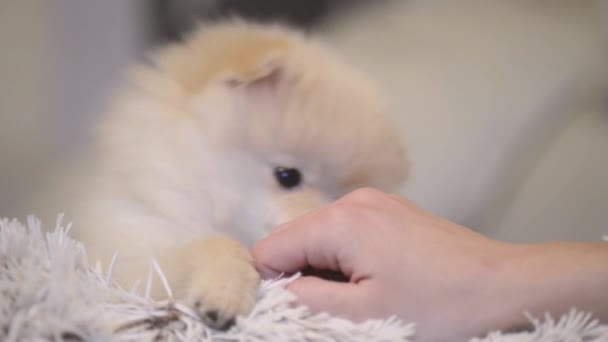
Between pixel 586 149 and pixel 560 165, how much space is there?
4.1 inches

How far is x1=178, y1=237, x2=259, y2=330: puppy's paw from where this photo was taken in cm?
72

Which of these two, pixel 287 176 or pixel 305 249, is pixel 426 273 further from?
pixel 287 176

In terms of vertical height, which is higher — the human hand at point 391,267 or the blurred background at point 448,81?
the blurred background at point 448,81

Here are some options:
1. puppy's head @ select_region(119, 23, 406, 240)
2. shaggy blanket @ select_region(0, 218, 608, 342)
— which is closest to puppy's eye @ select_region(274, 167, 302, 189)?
puppy's head @ select_region(119, 23, 406, 240)

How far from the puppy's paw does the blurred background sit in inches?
37.1

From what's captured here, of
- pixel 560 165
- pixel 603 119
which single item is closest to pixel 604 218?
pixel 560 165

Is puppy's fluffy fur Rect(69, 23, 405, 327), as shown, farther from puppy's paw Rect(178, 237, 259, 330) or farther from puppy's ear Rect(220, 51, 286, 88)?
puppy's paw Rect(178, 237, 259, 330)

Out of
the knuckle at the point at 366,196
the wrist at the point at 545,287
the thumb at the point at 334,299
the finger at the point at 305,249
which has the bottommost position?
the thumb at the point at 334,299

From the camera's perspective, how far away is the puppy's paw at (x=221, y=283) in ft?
2.35

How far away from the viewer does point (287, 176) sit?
3.61 feet

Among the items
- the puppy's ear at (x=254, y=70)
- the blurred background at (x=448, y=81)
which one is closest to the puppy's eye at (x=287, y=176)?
the puppy's ear at (x=254, y=70)

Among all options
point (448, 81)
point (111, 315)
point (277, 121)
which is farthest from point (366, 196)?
point (448, 81)

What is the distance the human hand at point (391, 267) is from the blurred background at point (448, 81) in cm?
90

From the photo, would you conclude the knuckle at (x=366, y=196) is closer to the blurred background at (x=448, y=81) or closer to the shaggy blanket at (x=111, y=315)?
the shaggy blanket at (x=111, y=315)
